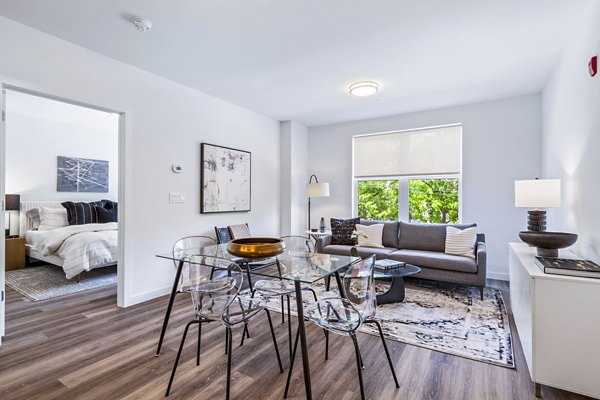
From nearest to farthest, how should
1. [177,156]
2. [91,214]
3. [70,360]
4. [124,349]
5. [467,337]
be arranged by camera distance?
[70,360] < [124,349] < [467,337] < [177,156] < [91,214]

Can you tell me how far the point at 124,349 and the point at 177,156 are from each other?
7.21 feet

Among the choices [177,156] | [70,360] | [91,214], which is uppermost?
[177,156]

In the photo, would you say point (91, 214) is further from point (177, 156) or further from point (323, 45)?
point (323, 45)

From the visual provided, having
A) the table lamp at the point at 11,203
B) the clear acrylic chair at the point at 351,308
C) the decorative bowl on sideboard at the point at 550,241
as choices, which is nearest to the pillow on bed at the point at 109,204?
the table lamp at the point at 11,203

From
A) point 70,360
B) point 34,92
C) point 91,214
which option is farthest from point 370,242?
point 91,214

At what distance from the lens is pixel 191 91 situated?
385 cm

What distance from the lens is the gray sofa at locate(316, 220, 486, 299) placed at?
3.41 metres

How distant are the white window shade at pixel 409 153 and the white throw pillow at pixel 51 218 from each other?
5.35 metres

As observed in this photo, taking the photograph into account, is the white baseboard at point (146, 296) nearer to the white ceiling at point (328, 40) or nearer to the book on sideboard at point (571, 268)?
the white ceiling at point (328, 40)

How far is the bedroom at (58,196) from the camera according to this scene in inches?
157

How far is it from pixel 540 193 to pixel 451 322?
4.61 feet

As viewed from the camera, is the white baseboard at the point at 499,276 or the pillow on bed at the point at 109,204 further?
the pillow on bed at the point at 109,204

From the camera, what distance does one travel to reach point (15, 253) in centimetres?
470

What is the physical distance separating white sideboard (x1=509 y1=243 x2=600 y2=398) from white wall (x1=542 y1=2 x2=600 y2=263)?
0.60 metres
